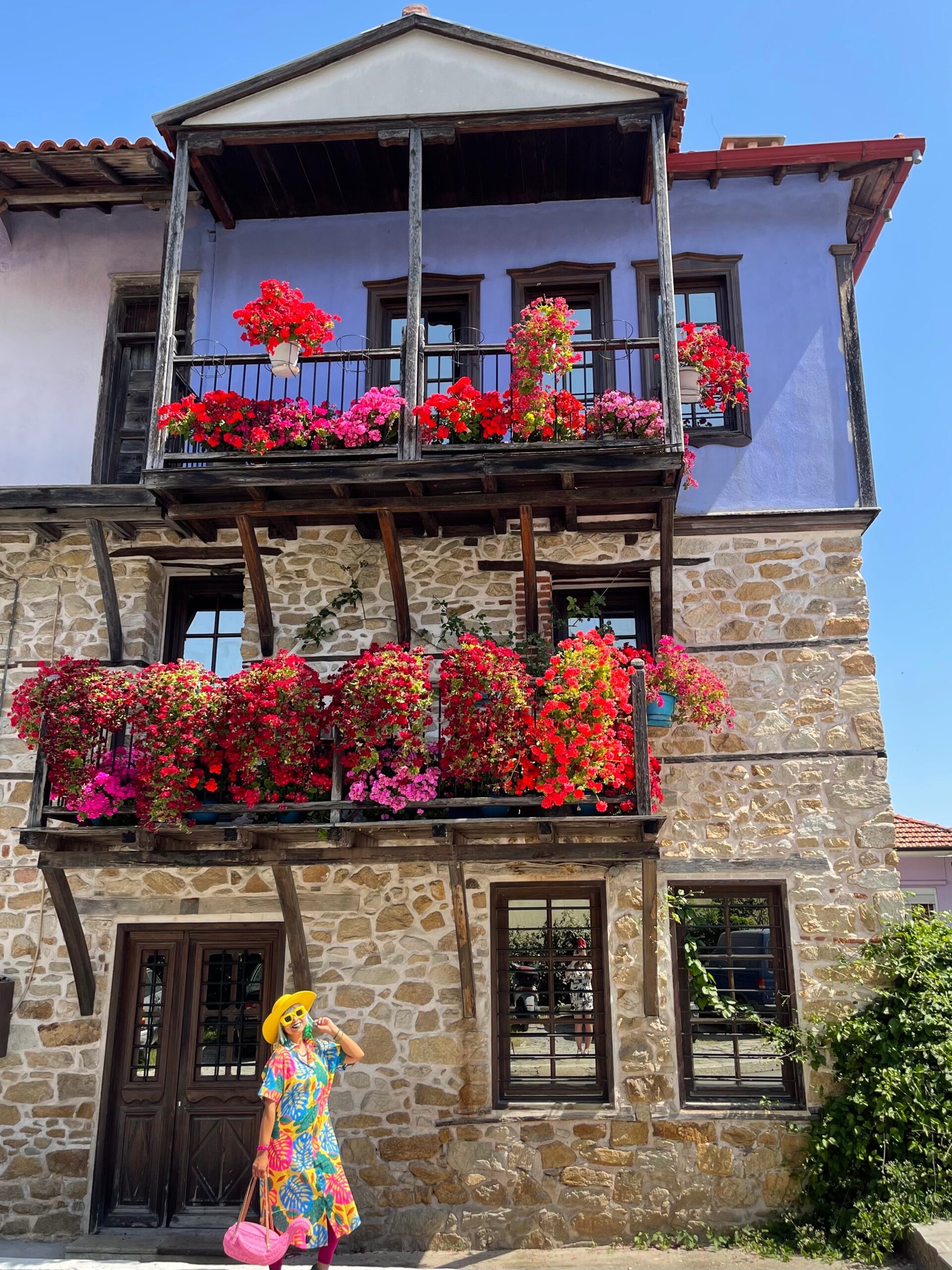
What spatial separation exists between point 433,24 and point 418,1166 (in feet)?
29.2

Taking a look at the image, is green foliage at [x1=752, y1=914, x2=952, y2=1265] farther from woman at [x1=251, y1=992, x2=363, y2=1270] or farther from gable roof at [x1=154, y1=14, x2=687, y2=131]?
gable roof at [x1=154, y1=14, x2=687, y2=131]

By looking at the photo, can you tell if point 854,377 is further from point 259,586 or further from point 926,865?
point 926,865

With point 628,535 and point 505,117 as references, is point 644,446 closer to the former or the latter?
point 628,535

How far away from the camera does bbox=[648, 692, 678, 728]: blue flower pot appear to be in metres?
8.12

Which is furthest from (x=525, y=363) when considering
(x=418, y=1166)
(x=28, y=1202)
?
(x=28, y=1202)

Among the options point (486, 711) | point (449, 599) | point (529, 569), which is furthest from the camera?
point (449, 599)

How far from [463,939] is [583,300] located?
18.3 ft

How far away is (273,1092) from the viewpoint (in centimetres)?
573

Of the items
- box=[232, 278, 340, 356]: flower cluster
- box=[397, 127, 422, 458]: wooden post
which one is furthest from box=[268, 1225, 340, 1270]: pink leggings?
box=[232, 278, 340, 356]: flower cluster

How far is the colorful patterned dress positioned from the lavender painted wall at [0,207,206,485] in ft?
18.8

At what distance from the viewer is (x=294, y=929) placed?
27.2ft

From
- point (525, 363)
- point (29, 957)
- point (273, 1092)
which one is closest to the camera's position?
point (273, 1092)

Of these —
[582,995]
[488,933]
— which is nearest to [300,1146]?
[488,933]

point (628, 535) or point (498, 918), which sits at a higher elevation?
point (628, 535)
